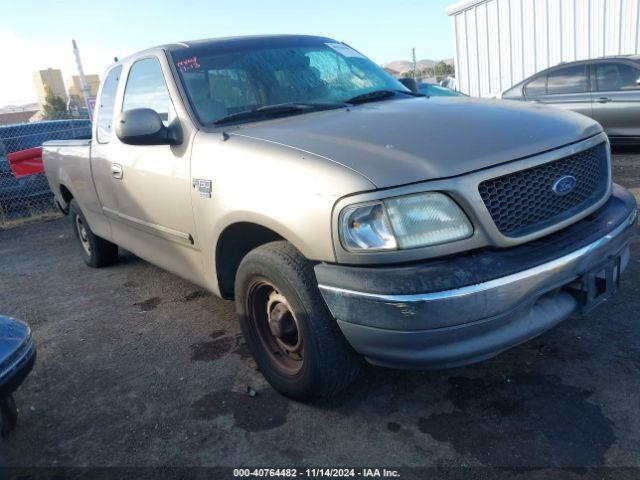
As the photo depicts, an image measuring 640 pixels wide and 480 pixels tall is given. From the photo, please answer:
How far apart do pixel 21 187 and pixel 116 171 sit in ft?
19.9

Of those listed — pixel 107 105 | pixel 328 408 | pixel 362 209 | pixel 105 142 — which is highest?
pixel 107 105

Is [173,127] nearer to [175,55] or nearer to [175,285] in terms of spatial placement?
[175,55]

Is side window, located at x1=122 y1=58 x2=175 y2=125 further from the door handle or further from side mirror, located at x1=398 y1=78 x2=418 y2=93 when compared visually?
side mirror, located at x1=398 y1=78 x2=418 y2=93

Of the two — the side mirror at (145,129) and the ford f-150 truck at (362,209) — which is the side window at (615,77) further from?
the side mirror at (145,129)

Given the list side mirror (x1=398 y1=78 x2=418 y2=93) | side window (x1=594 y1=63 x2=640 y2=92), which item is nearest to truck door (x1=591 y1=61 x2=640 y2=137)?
side window (x1=594 y1=63 x2=640 y2=92)

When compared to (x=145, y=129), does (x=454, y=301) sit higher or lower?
lower

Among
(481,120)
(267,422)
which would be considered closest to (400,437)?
(267,422)

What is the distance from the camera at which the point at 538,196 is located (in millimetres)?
2328

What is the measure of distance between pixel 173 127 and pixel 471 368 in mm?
2129

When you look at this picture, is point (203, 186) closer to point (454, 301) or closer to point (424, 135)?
point (424, 135)

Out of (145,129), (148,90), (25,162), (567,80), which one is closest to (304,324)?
(145,129)

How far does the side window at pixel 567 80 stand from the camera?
8.44 m

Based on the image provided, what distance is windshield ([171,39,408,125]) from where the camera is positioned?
317 cm

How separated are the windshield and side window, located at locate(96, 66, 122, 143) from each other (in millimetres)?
953
